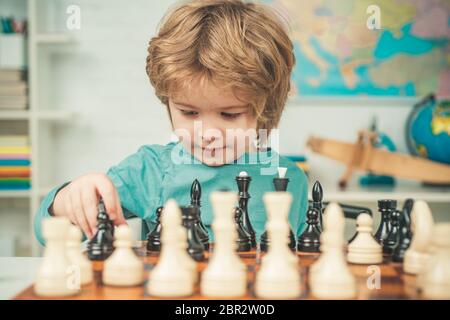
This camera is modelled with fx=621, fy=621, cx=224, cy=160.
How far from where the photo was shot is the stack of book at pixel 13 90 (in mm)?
2807

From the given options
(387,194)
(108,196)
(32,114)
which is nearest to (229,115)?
(108,196)

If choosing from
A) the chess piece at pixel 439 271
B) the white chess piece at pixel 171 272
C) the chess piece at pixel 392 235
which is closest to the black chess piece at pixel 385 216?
the chess piece at pixel 392 235

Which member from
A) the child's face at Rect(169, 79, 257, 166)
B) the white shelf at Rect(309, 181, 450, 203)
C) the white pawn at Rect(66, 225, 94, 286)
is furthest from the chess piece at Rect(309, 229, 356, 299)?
the white shelf at Rect(309, 181, 450, 203)

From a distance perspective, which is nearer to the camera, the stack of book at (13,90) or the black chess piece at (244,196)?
the black chess piece at (244,196)

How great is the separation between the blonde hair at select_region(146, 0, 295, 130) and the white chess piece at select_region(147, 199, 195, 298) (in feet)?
1.75

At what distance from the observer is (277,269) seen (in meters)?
0.70

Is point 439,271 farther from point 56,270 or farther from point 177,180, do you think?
point 177,180

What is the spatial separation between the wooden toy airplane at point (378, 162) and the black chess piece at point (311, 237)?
189 cm

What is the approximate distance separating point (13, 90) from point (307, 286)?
2.35 m

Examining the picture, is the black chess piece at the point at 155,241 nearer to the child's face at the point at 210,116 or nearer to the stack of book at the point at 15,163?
the child's face at the point at 210,116

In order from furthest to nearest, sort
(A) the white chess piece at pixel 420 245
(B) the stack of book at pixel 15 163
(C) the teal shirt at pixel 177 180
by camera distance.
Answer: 1. (B) the stack of book at pixel 15 163
2. (C) the teal shirt at pixel 177 180
3. (A) the white chess piece at pixel 420 245

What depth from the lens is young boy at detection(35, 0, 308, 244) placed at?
1213mm

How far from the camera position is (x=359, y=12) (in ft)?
10.0
